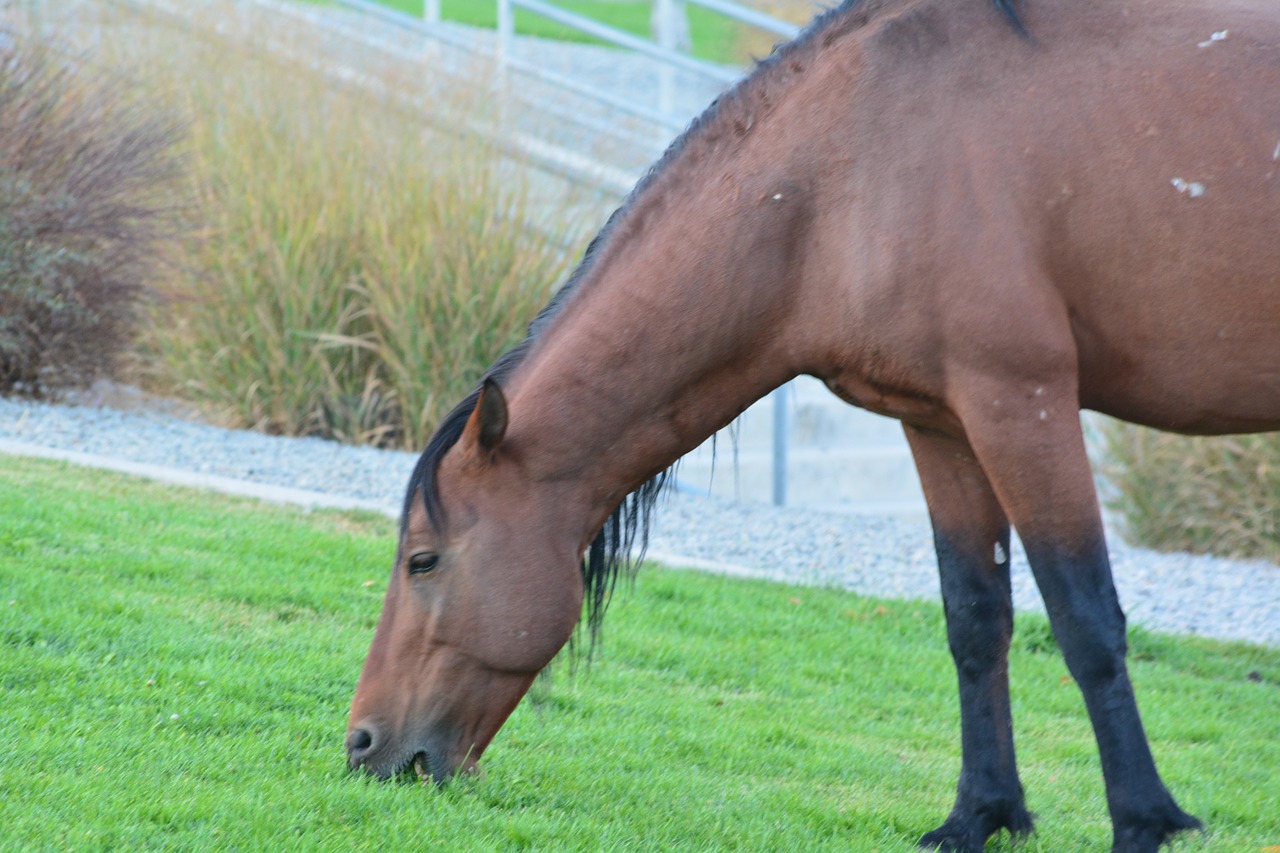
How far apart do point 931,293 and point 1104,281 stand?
1.33 feet

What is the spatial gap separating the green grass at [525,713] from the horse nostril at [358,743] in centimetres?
7

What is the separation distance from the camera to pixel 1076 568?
2.97 meters

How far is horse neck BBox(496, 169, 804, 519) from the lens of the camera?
122 inches

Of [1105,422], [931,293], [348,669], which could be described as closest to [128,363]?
[348,669]

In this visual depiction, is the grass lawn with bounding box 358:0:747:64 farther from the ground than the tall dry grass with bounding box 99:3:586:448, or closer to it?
farther from the ground

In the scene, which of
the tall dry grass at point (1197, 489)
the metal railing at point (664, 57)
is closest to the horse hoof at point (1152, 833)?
the tall dry grass at point (1197, 489)

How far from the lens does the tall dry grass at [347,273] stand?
27.3ft

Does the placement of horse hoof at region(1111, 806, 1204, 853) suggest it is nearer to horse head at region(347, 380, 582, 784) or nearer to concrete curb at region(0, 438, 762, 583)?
horse head at region(347, 380, 582, 784)

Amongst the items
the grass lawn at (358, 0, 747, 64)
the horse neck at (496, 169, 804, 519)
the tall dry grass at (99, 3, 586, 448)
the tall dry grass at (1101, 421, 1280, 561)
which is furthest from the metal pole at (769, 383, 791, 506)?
the grass lawn at (358, 0, 747, 64)

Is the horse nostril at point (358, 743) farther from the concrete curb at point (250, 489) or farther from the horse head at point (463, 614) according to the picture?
the concrete curb at point (250, 489)

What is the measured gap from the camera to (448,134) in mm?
8977

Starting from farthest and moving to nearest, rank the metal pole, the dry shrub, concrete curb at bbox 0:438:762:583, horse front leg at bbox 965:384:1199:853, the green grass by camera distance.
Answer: the metal pole, the dry shrub, concrete curb at bbox 0:438:762:583, the green grass, horse front leg at bbox 965:384:1199:853

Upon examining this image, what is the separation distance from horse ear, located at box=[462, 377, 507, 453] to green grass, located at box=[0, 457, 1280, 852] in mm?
703

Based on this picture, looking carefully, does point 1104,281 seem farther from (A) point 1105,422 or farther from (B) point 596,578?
(A) point 1105,422
